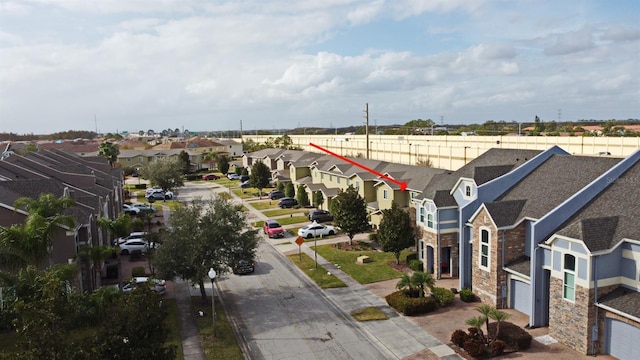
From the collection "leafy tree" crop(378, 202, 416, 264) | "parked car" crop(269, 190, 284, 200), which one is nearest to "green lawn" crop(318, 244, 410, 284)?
"leafy tree" crop(378, 202, 416, 264)

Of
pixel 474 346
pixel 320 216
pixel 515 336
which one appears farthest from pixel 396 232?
pixel 320 216

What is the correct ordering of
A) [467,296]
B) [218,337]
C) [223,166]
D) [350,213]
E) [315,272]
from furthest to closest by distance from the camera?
[223,166] < [350,213] < [315,272] < [467,296] < [218,337]

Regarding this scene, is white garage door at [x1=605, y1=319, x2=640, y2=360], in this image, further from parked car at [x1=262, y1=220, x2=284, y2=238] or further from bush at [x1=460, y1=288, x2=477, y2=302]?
parked car at [x1=262, y1=220, x2=284, y2=238]

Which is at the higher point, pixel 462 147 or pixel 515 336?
pixel 462 147

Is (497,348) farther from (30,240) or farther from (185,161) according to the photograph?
(185,161)

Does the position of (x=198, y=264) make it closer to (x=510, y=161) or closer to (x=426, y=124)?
(x=510, y=161)
